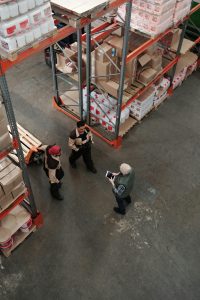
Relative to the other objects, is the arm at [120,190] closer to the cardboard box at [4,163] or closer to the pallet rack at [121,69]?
the pallet rack at [121,69]

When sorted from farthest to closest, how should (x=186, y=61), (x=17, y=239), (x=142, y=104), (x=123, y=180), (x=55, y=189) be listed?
(x=186, y=61) → (x=142, y=104) → (x=55, y=189) → (x=17, y=239) → (x=123, y=180)

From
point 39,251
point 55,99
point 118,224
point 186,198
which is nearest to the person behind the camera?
point 39,251

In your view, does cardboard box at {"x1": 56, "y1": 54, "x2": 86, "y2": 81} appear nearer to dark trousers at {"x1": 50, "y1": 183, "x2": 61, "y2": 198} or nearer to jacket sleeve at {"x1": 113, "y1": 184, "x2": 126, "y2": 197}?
dark trousers at {"x1": 50, "y1": 183, "x2": 61, "y2": 198}

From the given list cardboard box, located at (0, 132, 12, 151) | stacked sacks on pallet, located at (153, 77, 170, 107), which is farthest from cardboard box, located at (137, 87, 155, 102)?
cardboard box, located at (0, 132, 12, 151)

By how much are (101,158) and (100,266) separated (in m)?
2.87

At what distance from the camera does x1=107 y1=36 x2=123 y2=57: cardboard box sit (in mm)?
7006

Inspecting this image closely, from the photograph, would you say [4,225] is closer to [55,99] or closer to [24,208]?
[24,208]

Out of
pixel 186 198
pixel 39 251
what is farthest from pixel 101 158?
pixel 39 251

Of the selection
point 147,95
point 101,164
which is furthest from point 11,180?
point 147,95

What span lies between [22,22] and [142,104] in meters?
5.21

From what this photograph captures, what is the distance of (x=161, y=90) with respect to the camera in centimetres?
942

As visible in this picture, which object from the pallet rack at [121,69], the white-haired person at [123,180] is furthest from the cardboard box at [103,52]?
the white-haired person at [123,180]

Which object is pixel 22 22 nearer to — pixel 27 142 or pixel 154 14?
pixel 154 14

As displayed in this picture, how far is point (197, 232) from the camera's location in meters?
6.88
